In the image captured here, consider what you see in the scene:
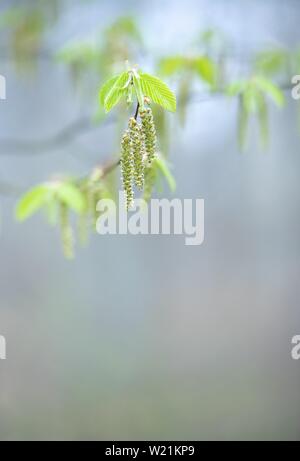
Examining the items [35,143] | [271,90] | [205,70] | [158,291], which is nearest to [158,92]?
[271,90]

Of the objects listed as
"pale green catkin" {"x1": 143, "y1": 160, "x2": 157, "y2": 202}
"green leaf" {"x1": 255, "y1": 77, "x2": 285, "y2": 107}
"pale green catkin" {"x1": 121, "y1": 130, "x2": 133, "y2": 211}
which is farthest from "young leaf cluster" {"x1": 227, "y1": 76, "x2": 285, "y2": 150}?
"pale green catkin" {"x1": 121, "y1": 130, "x2": 133, "y2": 211}

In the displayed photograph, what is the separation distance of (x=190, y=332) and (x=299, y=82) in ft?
5.25

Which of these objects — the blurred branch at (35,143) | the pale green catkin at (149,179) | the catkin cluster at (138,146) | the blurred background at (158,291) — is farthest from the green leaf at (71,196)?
the blurred background at (158,291)

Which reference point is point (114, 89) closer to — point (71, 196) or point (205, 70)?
point (71, 196)

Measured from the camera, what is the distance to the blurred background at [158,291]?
2430 millimetres

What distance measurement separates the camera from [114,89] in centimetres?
62

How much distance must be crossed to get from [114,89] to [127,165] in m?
0.08

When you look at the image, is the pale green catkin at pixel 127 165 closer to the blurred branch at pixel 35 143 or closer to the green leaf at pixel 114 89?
the green leaf at pixel 114 89

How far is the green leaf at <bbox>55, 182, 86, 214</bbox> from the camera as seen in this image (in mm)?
1033

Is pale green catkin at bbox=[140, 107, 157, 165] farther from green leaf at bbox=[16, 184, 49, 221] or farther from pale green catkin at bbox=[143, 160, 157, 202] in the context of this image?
green leaf at bbox=[16, 184, 49, 221]

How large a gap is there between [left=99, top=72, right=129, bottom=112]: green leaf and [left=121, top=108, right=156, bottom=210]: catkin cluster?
35 mm

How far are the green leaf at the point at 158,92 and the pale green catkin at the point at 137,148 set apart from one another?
5 centimetres

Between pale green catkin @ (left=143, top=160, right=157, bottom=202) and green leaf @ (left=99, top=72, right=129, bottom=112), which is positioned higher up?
green leaf @ (left=99, top=72, right=129, bottom=112)

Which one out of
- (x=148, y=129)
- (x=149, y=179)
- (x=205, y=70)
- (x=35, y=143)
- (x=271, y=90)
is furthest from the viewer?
(x=35, y=143)
